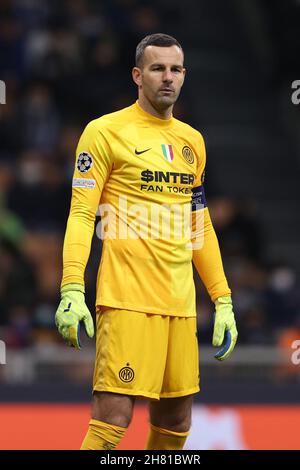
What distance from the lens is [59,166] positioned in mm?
11531

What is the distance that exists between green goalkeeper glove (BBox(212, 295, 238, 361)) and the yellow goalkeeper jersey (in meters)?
0.19

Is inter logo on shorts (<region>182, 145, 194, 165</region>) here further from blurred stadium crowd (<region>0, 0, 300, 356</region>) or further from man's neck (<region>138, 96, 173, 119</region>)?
blurred stadium crowd (<region>0, 0, 300, 356</region>)

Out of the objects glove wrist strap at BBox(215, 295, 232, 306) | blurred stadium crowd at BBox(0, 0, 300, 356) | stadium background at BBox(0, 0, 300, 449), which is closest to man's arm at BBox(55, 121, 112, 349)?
glove wrist strap at BBox(215, 295, 232, 306)

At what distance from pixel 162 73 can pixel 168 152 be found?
1.23 ft

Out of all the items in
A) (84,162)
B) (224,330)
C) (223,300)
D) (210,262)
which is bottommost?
(224,330)

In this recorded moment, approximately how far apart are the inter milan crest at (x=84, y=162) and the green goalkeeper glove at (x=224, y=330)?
0.96m

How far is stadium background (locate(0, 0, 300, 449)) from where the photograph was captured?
8.88 m

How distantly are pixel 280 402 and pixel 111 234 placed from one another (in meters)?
3.74

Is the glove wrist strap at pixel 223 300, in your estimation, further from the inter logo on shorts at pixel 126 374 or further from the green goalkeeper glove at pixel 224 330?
the inter logo on shorts at pixel 126 374

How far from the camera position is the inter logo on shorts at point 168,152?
5.88m

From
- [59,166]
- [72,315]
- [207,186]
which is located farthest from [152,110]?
[207,186]

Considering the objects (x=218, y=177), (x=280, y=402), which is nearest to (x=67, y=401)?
(x=280, y=402)

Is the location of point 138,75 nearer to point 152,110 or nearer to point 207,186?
point 152,110

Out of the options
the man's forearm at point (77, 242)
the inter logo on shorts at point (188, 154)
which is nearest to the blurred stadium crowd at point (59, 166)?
the inter logo on shorts at point (188, 154)
